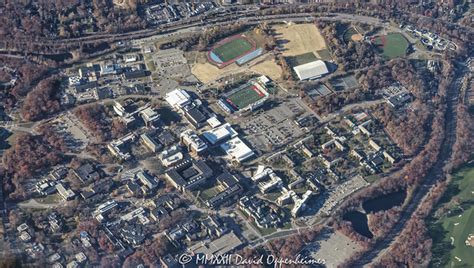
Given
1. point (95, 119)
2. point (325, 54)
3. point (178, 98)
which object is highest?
point (325, 54)

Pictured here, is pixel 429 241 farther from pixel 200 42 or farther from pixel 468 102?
pixel 200 42

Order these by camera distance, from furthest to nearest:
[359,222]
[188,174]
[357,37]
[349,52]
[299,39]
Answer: [357,37]
[299,39]
[349,52]
[188,174]
[359,222]

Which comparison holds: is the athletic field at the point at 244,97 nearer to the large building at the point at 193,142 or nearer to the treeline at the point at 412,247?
the large building at the point at 193,142

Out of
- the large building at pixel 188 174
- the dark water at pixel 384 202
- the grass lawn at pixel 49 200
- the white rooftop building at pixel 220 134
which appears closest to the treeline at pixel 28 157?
the grass lawn at pixel 49 200

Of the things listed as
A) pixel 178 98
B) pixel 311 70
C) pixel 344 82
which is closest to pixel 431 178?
pixel 344 82

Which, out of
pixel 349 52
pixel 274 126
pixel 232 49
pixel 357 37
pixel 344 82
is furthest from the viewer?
pixel 357 37

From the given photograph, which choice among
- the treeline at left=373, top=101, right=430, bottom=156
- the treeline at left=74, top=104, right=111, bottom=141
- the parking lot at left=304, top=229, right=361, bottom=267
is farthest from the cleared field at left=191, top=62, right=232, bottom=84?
the parking lot at left=304, top=229, right=361, bottom=267

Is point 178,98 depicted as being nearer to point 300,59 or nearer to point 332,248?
point 300,59
